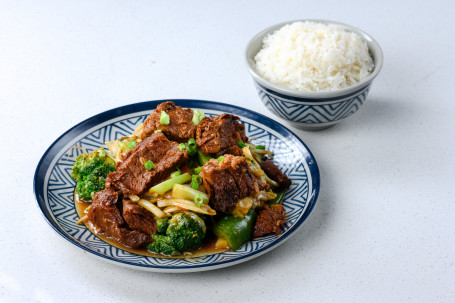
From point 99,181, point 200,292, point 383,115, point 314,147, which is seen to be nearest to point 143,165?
point 99,181

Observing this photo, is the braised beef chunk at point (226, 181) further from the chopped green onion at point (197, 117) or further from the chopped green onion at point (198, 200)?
the chopped green onion at point (197, 117)

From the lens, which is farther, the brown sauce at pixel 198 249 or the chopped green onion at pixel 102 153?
the chopped green onion at pixel 102 153

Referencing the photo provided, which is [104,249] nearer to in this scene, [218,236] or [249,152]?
[218,236]

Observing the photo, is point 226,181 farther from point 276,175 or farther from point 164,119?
point 164,119

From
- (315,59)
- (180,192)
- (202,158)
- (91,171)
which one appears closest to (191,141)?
(202,158)

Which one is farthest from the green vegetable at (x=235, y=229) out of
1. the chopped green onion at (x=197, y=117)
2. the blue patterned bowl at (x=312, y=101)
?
the blue patterned bowl at (x=312, y=101)

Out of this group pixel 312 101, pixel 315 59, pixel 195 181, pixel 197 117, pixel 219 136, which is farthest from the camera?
pixel 315 59
